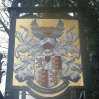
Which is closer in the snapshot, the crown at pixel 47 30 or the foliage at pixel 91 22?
the crown at pixel 47 30

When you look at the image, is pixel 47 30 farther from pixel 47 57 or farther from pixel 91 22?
pixel 91 22

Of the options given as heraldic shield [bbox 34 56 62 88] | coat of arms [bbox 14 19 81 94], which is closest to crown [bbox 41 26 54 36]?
coat of arms [bbox 14 19 81 94]

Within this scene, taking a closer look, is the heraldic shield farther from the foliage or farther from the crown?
the foliage

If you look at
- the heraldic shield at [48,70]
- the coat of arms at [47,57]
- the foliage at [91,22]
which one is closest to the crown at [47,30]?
the coat of arms at [47,57]

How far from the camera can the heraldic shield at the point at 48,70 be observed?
422 centimetres

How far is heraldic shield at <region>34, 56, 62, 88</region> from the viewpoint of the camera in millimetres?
4219

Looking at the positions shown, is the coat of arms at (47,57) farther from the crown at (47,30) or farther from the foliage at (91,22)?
the foliage at (91,22)

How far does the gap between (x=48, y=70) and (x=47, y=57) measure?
0.27m

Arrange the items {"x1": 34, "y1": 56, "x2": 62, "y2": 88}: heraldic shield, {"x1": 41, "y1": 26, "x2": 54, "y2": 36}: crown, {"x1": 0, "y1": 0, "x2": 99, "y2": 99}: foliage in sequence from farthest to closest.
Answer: {"x1": 0, "y1": 0, "x2": 99, "y2": 99}: foliage, {"x1": 41, "y1": 26, "x2": 54, "y2": 36}: crown, {"x1": 34, "y1": 56, "x2": 62, "y2": 88}: heraldic shield

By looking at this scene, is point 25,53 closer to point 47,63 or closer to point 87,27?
point 47,63

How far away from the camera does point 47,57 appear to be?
4441mm

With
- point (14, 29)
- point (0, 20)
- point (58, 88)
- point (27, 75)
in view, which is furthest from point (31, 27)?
point (0, 20)

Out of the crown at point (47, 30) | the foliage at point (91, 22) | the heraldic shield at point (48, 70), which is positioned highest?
the foliage at point (91, 22)

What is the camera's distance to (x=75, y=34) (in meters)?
4.68
